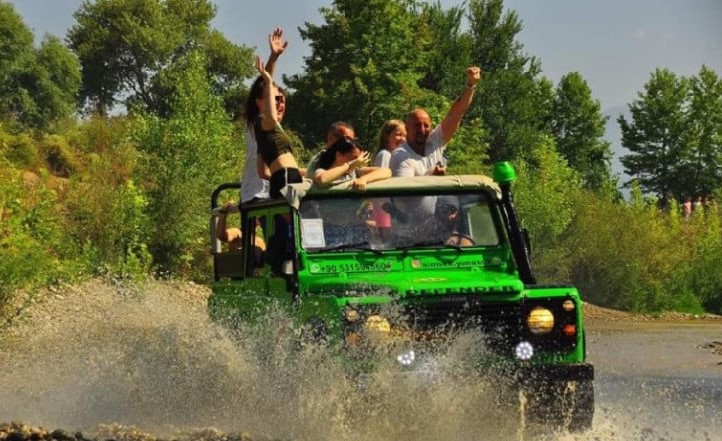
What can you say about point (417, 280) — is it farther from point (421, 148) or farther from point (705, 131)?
point (705, 131)

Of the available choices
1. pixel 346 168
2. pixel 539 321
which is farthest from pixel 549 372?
pixel 346 168

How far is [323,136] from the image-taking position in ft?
198

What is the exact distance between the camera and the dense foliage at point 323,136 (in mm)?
30438

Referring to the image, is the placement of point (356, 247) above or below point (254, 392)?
above

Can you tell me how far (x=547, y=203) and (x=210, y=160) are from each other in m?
17.0

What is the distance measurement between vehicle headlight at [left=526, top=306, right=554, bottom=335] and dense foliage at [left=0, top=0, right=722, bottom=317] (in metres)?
12.9

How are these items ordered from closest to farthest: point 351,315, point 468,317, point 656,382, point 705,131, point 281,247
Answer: point 351,315, point 468,317, point 281,247, point 656,382, point 705,131

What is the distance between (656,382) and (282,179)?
10.4 m

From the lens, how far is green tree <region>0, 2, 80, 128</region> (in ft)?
226

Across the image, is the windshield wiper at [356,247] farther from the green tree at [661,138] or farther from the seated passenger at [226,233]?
the green tree at [661,138]

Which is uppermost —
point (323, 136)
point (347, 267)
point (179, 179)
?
point (323, 136)

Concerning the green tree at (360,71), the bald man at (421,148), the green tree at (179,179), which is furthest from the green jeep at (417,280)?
the green tree at (360,71)

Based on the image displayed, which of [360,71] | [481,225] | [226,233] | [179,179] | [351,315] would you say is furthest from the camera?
[360,71]

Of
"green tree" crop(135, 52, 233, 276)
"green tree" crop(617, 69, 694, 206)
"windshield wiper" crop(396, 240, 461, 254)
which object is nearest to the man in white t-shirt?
"windshield wiper" crop(396, 240, 461, 254)
